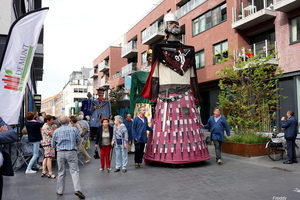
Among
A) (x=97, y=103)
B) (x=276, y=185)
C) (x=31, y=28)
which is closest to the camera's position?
(x=31, y=28)

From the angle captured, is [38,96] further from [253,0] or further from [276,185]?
[276,185]

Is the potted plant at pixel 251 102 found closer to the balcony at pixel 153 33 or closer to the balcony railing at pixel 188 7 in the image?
the balcony railing at pixel 188 7

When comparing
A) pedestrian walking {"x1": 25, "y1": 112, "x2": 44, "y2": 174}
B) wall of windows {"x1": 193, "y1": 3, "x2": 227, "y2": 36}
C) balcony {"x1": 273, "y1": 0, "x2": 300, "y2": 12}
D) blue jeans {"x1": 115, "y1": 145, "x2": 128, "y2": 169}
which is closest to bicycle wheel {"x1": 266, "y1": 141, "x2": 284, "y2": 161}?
blue jeans {"x1": 115, "y1": 145, "x2": 128, "y2": 169}

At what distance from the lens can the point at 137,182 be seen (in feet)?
22.9

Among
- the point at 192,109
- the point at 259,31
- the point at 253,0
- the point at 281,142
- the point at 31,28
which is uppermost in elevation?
the point at 253,0

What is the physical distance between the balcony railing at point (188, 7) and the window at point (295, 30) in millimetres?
8849

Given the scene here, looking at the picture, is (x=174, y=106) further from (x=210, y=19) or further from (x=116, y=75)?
(x=116, y=75)

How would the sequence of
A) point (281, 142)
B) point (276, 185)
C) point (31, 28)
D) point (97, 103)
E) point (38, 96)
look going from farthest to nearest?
1. point (38, 96)
2. point (97, 103)
3. point (281, 142)
4. point (276, 185)
5. point (31, 28)

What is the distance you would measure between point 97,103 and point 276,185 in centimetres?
1198

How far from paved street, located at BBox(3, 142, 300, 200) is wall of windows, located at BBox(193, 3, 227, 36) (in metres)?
15.4

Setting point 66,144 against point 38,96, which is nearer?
point 66,144

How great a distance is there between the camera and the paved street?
19.0 feet

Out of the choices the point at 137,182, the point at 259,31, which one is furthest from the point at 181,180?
the point at 259,31

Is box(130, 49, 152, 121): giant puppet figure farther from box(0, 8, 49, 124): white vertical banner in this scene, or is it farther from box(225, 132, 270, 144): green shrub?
box(0, 8, 49, 124): white vertical banner
